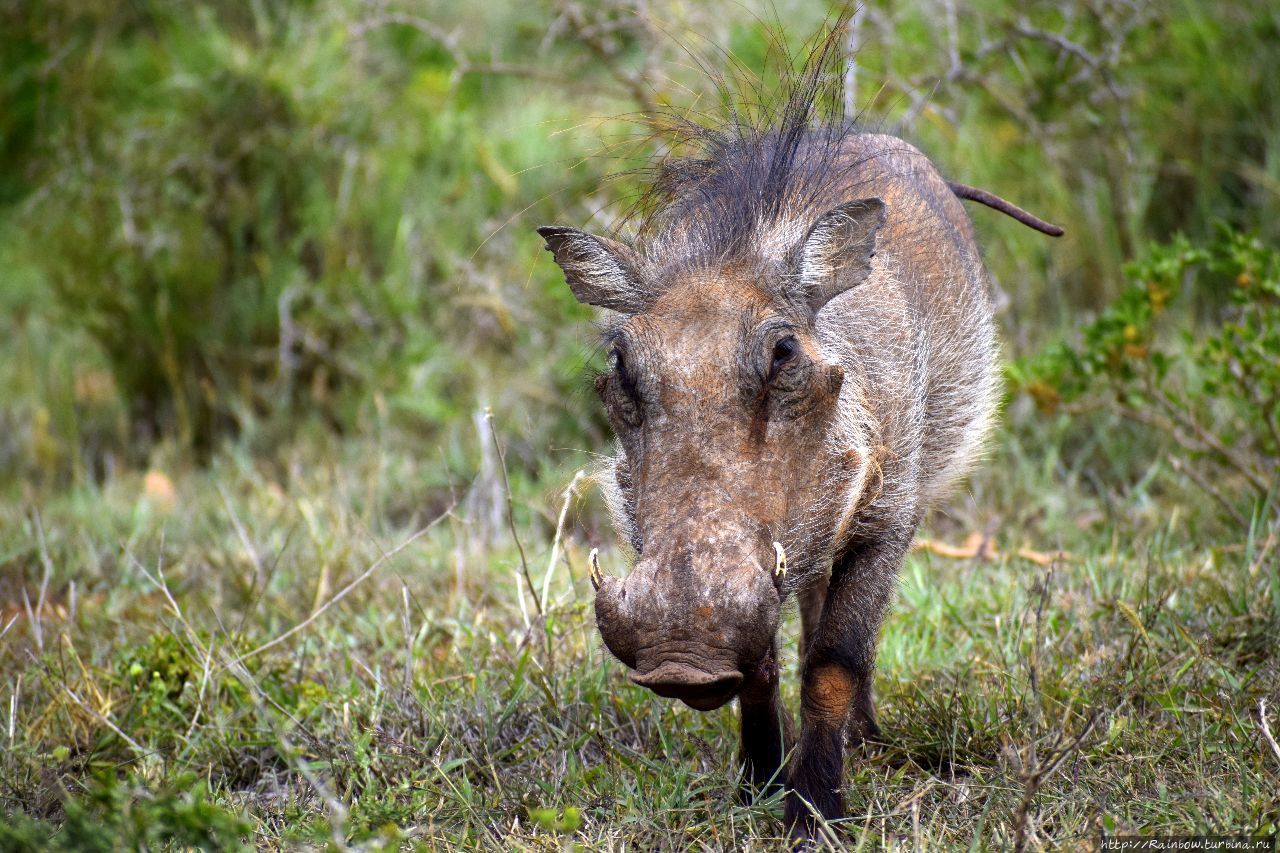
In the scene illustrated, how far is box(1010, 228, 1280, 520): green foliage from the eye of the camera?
3.83 m

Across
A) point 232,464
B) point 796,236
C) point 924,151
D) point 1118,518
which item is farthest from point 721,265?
point 232,464

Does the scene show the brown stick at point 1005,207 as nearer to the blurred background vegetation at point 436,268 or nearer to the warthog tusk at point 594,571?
the blurred background vegetation at point 436,268

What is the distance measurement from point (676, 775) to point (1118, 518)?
2.30 meters

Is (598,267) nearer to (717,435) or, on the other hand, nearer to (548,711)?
(717,435)

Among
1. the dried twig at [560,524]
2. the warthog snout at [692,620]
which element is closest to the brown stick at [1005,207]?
the dried twig at [560,524]

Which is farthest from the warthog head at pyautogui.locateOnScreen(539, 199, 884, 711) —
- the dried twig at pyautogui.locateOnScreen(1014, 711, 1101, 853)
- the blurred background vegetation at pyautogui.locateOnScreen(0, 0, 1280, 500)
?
the blurred background vegetation at pyautogui.locateOnScreen(0, 0, 1280, 500)

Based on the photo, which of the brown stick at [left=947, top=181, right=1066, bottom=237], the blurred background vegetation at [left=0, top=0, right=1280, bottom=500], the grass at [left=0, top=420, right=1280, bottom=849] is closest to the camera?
the grass at [left=0, top=420, right=1280, bottom=849]

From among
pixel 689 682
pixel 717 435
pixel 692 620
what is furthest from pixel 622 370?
pixel 689 682

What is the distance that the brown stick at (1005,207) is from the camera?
350 cm

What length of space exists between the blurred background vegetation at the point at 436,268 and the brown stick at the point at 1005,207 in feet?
2.04

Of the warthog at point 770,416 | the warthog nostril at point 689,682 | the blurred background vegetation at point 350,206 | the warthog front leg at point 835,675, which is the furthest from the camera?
the blurred background vegetation at point 350,206

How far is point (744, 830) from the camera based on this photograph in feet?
8.48

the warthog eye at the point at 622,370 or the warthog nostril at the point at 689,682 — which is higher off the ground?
the warthog eye at the point at 622,370

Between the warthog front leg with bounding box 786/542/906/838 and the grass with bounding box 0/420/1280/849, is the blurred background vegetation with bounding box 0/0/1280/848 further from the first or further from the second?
the warthog front leg with bounding box 786/542/906/838
